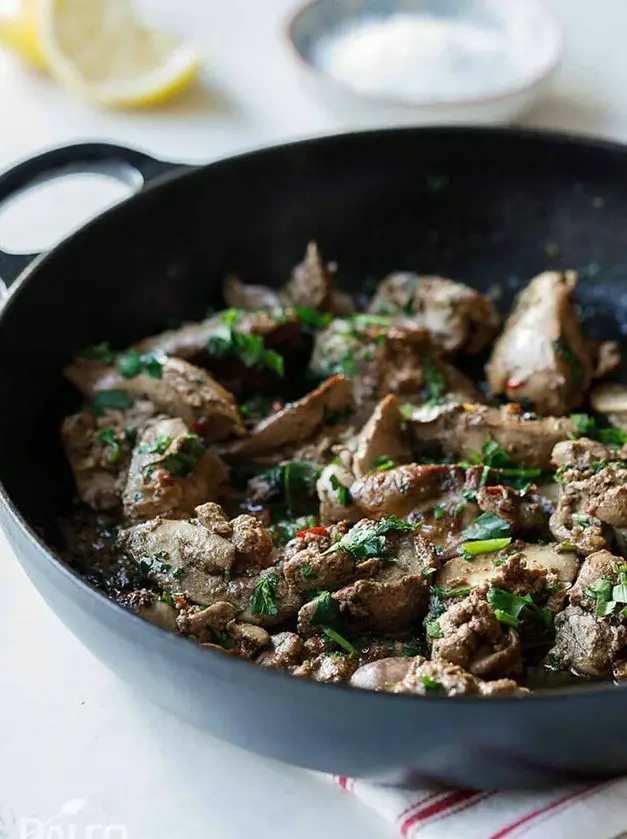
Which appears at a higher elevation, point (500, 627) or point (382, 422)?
point (382, 422)

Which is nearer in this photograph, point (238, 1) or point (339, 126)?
point (339, 126)

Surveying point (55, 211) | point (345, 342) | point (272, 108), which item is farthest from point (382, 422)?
point (272, 108)

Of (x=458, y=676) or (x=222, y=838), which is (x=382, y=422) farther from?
(x=222, y=838)

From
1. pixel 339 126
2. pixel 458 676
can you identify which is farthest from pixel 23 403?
pixel 339 126

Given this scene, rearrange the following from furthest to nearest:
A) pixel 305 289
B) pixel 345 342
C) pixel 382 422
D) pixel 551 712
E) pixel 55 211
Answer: pixel 55 211, pixel 305 289, pixel 345 342, pixel 382 422, pixel 551 712

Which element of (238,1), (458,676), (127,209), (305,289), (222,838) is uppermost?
(238,1)

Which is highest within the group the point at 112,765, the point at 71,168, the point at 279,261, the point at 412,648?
the point at 71,168

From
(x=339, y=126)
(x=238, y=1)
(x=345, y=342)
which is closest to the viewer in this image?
(x=345, y=342)

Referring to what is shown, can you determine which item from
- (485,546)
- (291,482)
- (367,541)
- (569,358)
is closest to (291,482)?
(291,482)

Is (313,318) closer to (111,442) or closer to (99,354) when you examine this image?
(99,354)
